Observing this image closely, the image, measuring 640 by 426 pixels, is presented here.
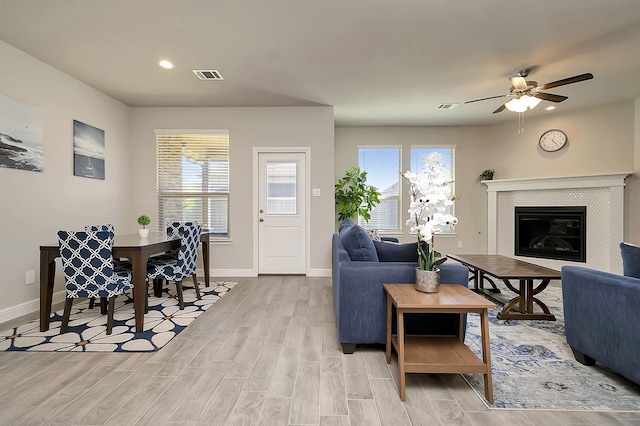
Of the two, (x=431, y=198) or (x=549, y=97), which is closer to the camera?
(x=431, y=198)

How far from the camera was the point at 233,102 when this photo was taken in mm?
4461

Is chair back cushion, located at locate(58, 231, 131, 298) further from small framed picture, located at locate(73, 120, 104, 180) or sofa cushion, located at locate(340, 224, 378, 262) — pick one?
sofa cushion, located at locate(340, 224, 378, 262)

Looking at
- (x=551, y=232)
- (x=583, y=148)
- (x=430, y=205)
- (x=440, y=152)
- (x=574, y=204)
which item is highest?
(x=440, y=152)

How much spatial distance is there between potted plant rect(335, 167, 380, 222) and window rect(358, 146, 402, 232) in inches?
14.3

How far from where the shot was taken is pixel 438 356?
1.79m

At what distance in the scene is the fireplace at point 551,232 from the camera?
4800mm

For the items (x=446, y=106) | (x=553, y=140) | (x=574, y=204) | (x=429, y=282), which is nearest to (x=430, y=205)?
(x=429, y=282)

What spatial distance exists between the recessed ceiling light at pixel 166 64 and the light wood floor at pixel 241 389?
9.30 feet

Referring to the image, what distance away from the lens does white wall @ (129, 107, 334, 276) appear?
4656 millimetres

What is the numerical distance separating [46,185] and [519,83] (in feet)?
17.7

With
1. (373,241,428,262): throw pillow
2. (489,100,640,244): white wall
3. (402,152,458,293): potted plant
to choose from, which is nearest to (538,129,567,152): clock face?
(489,100,640,244): white wall

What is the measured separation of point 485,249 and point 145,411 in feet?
19.7

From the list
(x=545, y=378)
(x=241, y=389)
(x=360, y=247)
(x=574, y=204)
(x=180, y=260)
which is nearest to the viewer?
(x=241, y=389)

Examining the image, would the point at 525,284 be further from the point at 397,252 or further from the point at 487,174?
the point at 487,174
